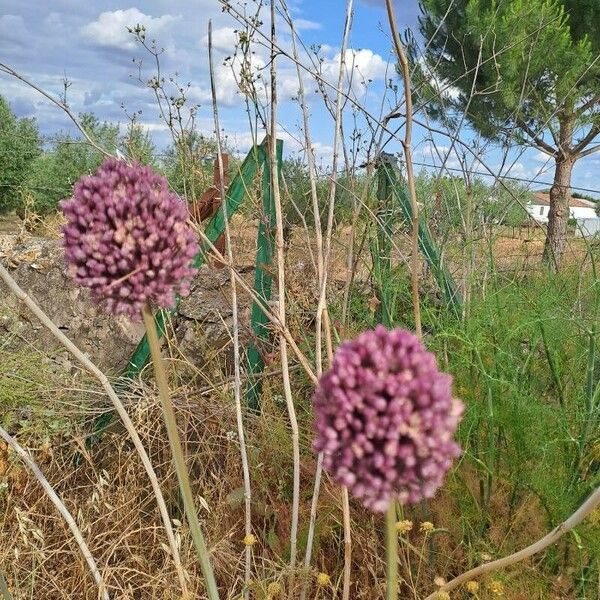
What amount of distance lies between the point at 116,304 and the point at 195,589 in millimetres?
1454

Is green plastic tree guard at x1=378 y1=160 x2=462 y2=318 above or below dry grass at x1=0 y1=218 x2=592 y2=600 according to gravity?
above

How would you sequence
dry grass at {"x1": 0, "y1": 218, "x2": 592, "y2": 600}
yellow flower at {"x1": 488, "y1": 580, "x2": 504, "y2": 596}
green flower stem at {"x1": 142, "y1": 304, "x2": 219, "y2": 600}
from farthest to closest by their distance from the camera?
dry grass at {"x1": 0, "y1": 218, "x2": 592, "y2": 600}, yellow flower at {"x1": 488, "y1": 580, "x2": 504, "y2": 596}, green flower stem at {"x1": 142, "y1": 304, "x2": 219, "y2": 600}

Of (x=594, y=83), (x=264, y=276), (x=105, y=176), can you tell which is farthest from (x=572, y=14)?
(x=105, y=176)

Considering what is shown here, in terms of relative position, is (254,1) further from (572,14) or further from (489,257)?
(572,14)

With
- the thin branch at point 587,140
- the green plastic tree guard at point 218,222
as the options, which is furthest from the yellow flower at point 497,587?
the thin branch at point 587,140

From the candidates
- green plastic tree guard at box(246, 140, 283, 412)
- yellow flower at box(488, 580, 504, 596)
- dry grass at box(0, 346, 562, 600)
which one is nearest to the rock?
green plastic tree guard at box(246, 140, 283, 412)

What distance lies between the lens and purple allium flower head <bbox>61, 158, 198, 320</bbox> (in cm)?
109

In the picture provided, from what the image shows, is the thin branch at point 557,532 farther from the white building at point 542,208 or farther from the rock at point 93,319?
the rock at point 93,319

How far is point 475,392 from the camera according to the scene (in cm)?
238

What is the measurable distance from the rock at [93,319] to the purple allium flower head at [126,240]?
223 cm

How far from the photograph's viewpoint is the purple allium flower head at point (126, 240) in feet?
3.57

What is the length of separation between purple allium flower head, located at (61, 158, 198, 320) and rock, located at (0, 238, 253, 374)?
7.32 ft

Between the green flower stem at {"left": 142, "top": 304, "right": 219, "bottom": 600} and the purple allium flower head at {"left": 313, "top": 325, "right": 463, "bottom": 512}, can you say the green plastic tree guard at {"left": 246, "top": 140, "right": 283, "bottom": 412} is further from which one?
the purple allium flower head at {"left": 313, "top": 325, "right": 463, "bottom": 512}

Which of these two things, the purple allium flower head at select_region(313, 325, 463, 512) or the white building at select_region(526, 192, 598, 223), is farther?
the white building at select_region(526, 192, 598, 223)
